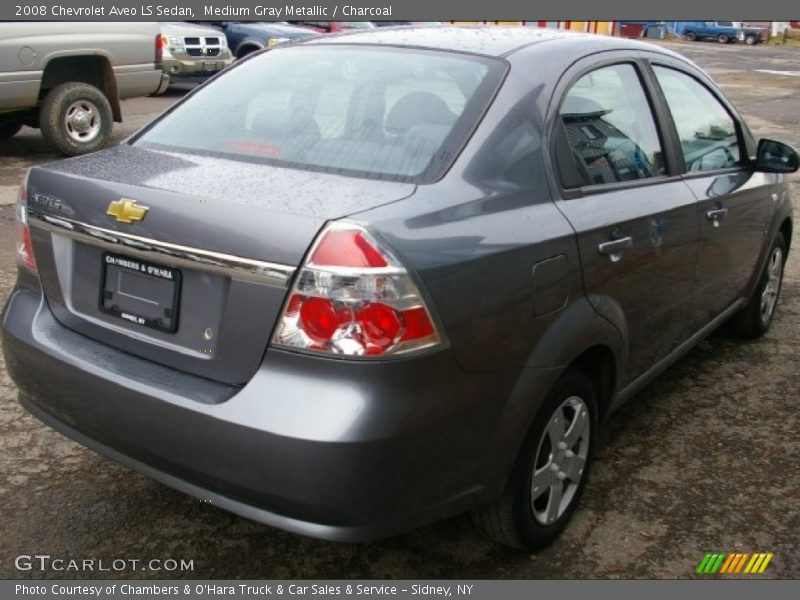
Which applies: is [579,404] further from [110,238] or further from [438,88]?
[110,238]

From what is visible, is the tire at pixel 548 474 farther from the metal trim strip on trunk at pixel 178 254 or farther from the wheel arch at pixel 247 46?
the wheel arch at pixel 247 46

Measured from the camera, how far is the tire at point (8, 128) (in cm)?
955

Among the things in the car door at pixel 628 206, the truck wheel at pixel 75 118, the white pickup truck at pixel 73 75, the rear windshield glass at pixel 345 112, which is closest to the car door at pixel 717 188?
the car door at pixel 628 206

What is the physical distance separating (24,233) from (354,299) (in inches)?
51.9

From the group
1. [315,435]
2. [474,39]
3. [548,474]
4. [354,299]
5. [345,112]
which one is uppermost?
[474,39]

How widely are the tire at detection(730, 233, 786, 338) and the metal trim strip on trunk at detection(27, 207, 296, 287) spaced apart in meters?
3.24

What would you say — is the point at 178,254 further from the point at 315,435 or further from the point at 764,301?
the point at 764,301

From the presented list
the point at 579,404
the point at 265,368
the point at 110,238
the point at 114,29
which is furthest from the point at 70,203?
the point at 114,29

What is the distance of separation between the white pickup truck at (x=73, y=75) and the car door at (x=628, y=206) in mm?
6742

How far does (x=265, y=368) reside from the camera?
2244 millimetres

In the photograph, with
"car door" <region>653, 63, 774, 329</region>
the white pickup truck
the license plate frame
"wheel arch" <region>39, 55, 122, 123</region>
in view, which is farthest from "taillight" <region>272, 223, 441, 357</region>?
"wheel arch" <region>39, 55, 122, 123</region>

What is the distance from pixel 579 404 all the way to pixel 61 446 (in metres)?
2.05

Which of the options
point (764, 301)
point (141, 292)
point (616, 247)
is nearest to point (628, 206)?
point (616, 247)

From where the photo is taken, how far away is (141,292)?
8.13ft
